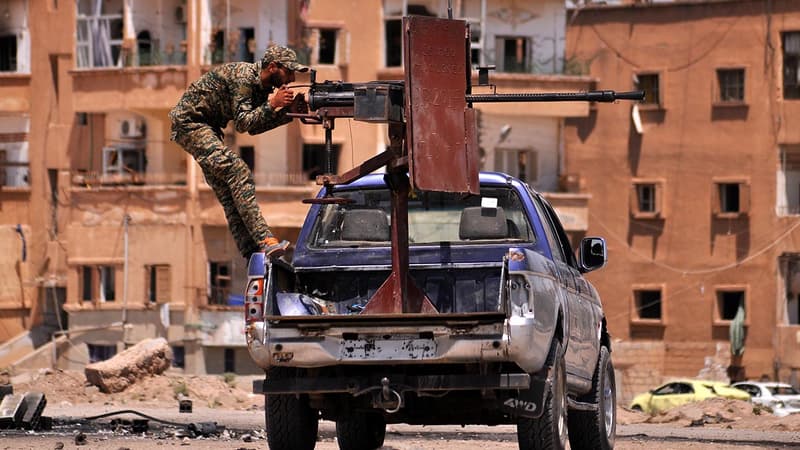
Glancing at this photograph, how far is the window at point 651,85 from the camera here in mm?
54344

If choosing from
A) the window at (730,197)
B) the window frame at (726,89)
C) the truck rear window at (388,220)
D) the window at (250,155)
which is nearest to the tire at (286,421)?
the truck rear window at (388,220)

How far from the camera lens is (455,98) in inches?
505

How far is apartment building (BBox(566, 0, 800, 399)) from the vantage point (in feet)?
173

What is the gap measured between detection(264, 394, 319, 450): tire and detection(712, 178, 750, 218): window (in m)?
42.0

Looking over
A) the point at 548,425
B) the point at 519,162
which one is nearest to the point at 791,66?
the point at 519,162

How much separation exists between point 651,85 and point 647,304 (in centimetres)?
664

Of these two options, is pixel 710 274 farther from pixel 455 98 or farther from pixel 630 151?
pixel 455 98

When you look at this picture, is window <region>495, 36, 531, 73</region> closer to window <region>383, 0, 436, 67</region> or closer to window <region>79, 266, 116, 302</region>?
window <region>383, 0, 436, 67</region>

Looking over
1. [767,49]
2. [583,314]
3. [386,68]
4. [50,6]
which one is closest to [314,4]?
[386,68]

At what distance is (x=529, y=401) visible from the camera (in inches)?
464

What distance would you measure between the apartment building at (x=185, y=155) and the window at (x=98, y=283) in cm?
4

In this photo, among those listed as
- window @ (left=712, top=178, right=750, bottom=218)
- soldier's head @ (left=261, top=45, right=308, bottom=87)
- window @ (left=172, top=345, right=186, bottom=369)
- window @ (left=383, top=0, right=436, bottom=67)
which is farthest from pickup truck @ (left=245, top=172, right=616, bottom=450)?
window @ (left=383, top=0, right=436, bottom=67)

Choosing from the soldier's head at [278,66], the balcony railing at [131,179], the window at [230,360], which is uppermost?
the soldier's head at [278,66]

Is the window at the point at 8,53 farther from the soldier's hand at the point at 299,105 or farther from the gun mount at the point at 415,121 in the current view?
the gun mount at the point at 415,121
